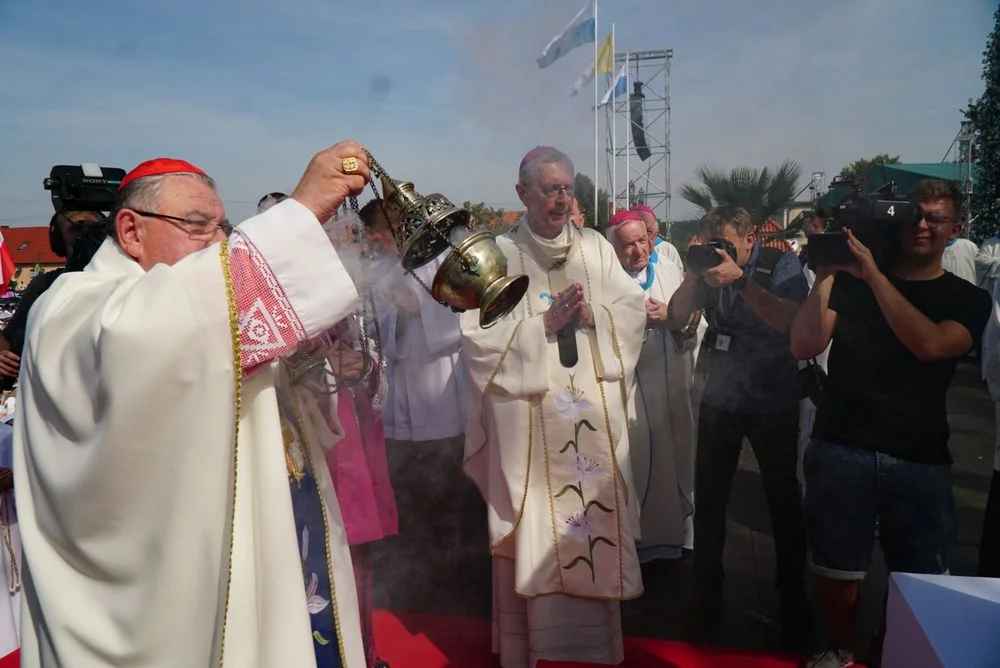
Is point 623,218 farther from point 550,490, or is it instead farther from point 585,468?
point 550,490

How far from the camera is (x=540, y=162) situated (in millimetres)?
2838

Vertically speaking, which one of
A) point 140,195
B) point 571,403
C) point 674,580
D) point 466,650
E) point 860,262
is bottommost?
point 674,580

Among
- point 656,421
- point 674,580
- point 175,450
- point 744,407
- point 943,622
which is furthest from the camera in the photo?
point 656,421

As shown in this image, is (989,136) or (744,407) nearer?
(989,136)

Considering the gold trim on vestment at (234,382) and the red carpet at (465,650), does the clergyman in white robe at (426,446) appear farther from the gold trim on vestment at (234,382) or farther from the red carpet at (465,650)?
the gold trim on vestment at (234,382)

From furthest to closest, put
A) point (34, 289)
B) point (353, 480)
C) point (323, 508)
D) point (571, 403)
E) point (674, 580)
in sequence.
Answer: point (674, 580)
point (34, 289)
point (571, 403)
point (353, 480)
point (323, 508)

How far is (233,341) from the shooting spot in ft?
3.84

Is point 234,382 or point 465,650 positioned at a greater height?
point 234,382

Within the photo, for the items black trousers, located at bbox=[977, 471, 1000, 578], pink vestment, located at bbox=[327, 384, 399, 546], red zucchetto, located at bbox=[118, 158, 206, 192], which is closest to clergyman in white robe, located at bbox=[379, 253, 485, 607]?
pink vestment, located at bbox=[327, 384, 399, 546]

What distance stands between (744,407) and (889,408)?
3.21 feet

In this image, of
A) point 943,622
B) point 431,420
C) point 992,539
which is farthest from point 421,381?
point 943,622

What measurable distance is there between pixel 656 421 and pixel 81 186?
299 cm

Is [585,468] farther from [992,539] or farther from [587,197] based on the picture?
[587,197]

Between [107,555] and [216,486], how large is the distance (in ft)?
0.80
